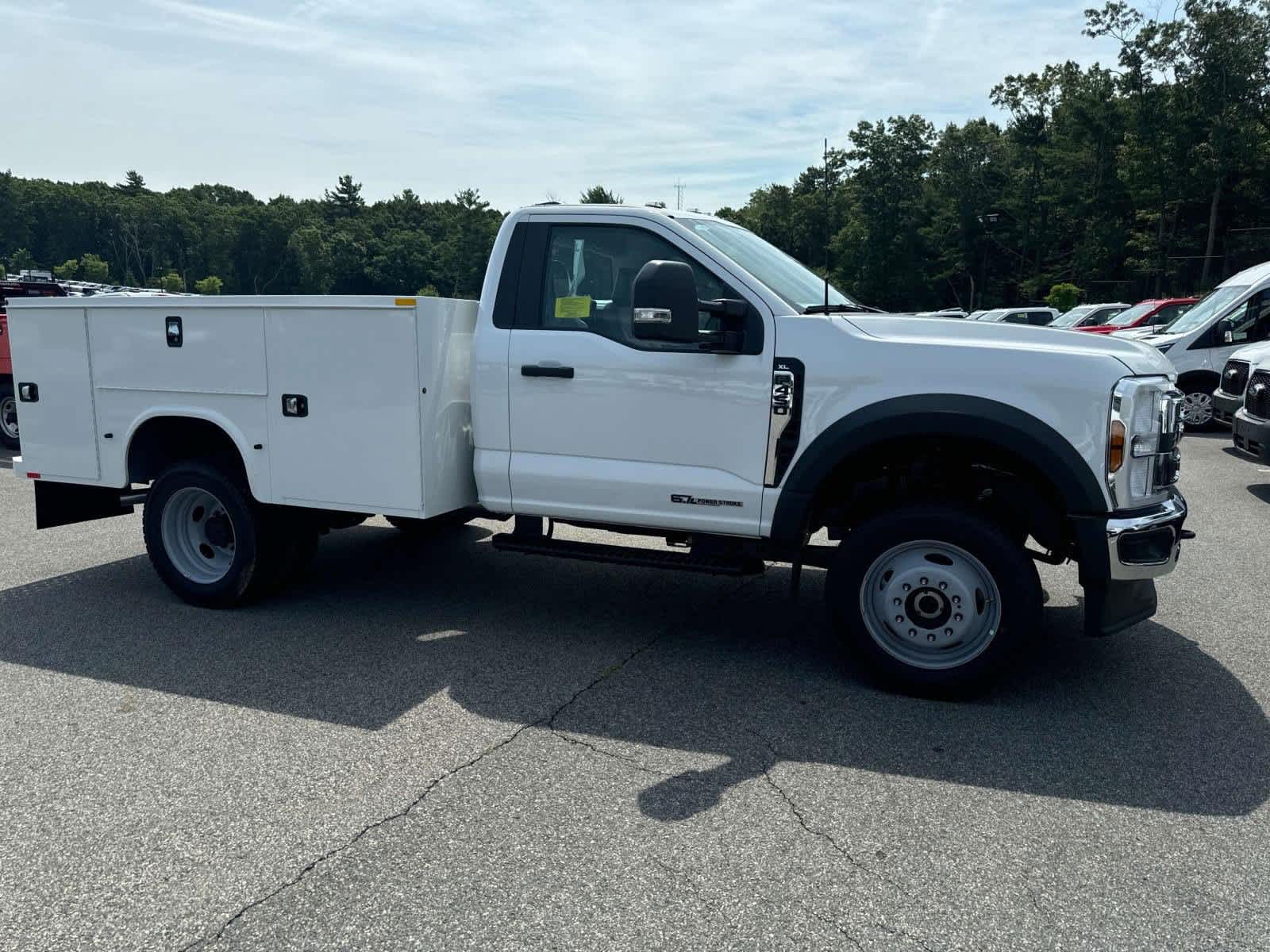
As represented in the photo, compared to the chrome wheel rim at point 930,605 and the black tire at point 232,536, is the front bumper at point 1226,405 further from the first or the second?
the black tire at point 232,536

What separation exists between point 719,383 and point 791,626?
1678 millimetres

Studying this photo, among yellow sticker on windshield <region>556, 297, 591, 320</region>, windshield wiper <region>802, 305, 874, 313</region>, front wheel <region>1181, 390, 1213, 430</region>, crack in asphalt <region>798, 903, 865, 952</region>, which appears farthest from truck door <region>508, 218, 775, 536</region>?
front wheel <region>1181, 390, 1213, 430</region>

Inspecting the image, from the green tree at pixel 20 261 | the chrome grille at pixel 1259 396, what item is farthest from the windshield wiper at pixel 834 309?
the green tree at pixel 20 261

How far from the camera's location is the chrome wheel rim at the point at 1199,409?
46.0 feet

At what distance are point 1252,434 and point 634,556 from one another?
695 cm

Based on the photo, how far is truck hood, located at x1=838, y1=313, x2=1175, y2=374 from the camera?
4.36 m

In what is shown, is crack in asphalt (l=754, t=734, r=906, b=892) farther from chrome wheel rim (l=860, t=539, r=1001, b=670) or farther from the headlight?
the headlight

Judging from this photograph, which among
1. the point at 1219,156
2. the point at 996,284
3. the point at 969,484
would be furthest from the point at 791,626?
the point at 996,284

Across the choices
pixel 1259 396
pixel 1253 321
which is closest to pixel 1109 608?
pixel 1259 396

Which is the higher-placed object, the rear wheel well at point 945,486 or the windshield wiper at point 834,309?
the windshield wiper at point 834,309

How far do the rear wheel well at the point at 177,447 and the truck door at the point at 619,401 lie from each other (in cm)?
188

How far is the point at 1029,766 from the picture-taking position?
3912 mm

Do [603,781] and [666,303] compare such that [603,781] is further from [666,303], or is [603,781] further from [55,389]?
[55,389]

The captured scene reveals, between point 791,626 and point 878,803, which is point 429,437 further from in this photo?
point 878,803
